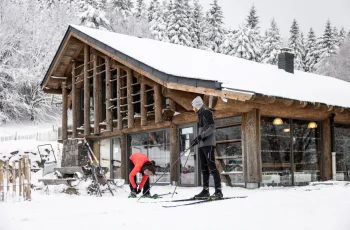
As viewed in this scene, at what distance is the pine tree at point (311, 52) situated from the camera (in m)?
47.0

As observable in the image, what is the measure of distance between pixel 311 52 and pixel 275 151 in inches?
1561

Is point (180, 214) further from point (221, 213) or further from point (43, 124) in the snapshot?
point (43, 124)

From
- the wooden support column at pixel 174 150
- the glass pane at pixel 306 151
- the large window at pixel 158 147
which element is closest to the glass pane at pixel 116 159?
the large window at pixel 158 147

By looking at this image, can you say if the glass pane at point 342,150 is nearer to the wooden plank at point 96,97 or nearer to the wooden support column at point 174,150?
the wooden support column at point 174,150

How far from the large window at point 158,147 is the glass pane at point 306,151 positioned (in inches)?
162

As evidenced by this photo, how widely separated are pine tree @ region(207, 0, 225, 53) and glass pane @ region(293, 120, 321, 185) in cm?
3267

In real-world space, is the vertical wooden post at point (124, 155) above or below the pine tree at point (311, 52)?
below

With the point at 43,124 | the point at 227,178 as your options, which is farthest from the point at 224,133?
the point at 43,124

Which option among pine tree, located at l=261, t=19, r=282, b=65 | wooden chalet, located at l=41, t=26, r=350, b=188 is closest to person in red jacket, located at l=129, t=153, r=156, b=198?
wooden chalet, located at l=41, t=26, r=350, b=188

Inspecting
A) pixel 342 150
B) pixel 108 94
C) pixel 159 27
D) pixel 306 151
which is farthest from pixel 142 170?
pixel 159 27

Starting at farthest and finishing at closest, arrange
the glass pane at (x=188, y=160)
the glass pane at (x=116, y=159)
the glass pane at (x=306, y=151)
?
the glass pane at (x=116, y=159) < the glass pane at (x=188, y=160) < the glass pane at (x=306, y=151)

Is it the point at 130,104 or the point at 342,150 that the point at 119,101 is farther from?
the point at 342,150

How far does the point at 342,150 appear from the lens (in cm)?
1410

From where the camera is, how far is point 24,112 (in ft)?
119
